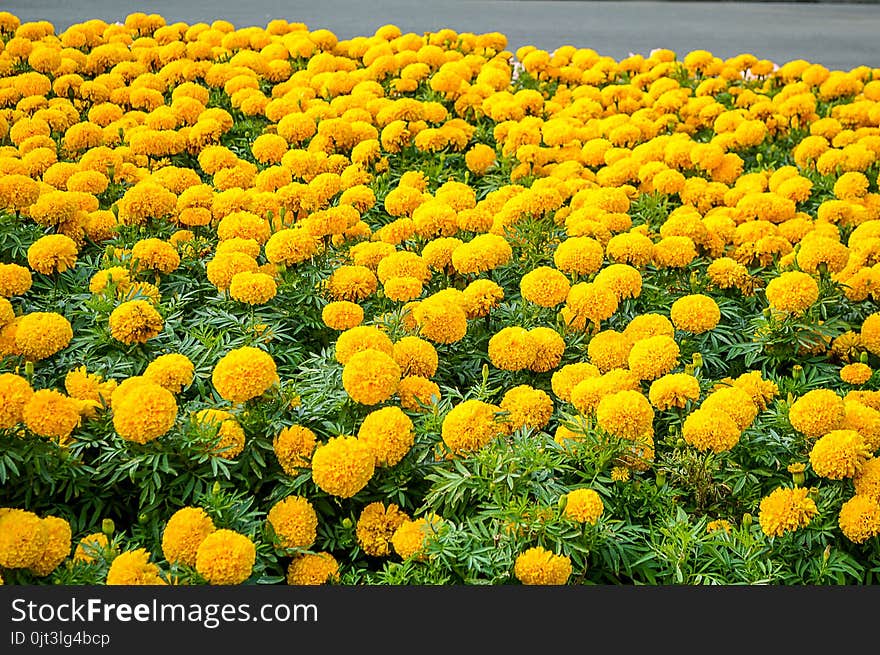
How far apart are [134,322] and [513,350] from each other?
3.65 ft

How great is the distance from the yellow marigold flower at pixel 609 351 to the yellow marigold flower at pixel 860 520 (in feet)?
2.57

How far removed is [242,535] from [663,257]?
1.97 metres

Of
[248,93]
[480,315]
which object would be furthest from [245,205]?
[248,93]

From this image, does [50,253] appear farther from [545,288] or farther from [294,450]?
[545,288]

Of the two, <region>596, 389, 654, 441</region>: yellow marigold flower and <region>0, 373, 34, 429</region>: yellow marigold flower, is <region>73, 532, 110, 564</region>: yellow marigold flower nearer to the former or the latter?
<region>0, 373, 34, 429</region>: yellow marigold flower

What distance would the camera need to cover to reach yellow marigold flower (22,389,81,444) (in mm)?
2352

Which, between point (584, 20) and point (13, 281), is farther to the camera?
point (584, 20)

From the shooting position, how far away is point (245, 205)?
3.76 m

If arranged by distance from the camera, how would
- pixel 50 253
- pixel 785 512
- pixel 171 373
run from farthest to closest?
pixel 50 253, pixel 171 373, pixel 785 512

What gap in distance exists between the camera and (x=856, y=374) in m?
3.07

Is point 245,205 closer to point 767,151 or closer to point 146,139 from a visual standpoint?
point 146,139

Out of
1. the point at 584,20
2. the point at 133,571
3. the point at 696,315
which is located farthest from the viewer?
the point at 584,20

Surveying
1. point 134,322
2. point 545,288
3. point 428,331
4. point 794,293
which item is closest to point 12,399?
point 134,322

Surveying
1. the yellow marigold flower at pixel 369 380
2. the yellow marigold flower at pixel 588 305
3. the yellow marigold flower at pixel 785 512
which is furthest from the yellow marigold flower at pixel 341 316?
the yellow marigold flower at pixel 785 512
